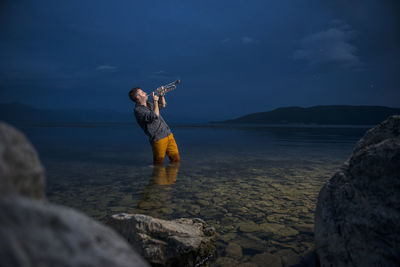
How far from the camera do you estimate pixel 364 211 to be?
6.42ft

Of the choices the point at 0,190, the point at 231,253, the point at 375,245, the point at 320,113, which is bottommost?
the point at 231,253

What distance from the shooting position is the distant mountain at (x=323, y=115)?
436 ft

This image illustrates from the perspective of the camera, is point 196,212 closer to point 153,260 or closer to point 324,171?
point 153,260

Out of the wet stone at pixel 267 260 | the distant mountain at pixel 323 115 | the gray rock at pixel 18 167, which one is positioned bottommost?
the wet stone at pixel 267 260

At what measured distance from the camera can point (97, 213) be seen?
371 cm

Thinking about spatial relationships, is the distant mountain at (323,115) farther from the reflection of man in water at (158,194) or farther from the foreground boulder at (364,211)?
the foreground boulder at (364,211)

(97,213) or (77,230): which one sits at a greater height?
(77,230)

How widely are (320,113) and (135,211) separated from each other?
16697 cm

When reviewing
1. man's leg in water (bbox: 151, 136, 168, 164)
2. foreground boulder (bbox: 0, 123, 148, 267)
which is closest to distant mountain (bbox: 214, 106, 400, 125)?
man's leg in water (bbox: 151, 136, 168, 164)

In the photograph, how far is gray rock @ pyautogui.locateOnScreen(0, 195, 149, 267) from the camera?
77 cm

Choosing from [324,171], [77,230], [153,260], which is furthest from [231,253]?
[324,171]

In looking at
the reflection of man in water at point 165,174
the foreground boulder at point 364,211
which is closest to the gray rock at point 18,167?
→ the foreground boulder at point 364,211

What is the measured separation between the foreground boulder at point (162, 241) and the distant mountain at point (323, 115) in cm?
13154

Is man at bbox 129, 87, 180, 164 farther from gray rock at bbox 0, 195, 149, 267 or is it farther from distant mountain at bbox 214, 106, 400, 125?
distant mountain at bbox 214, 106, 400, 125
